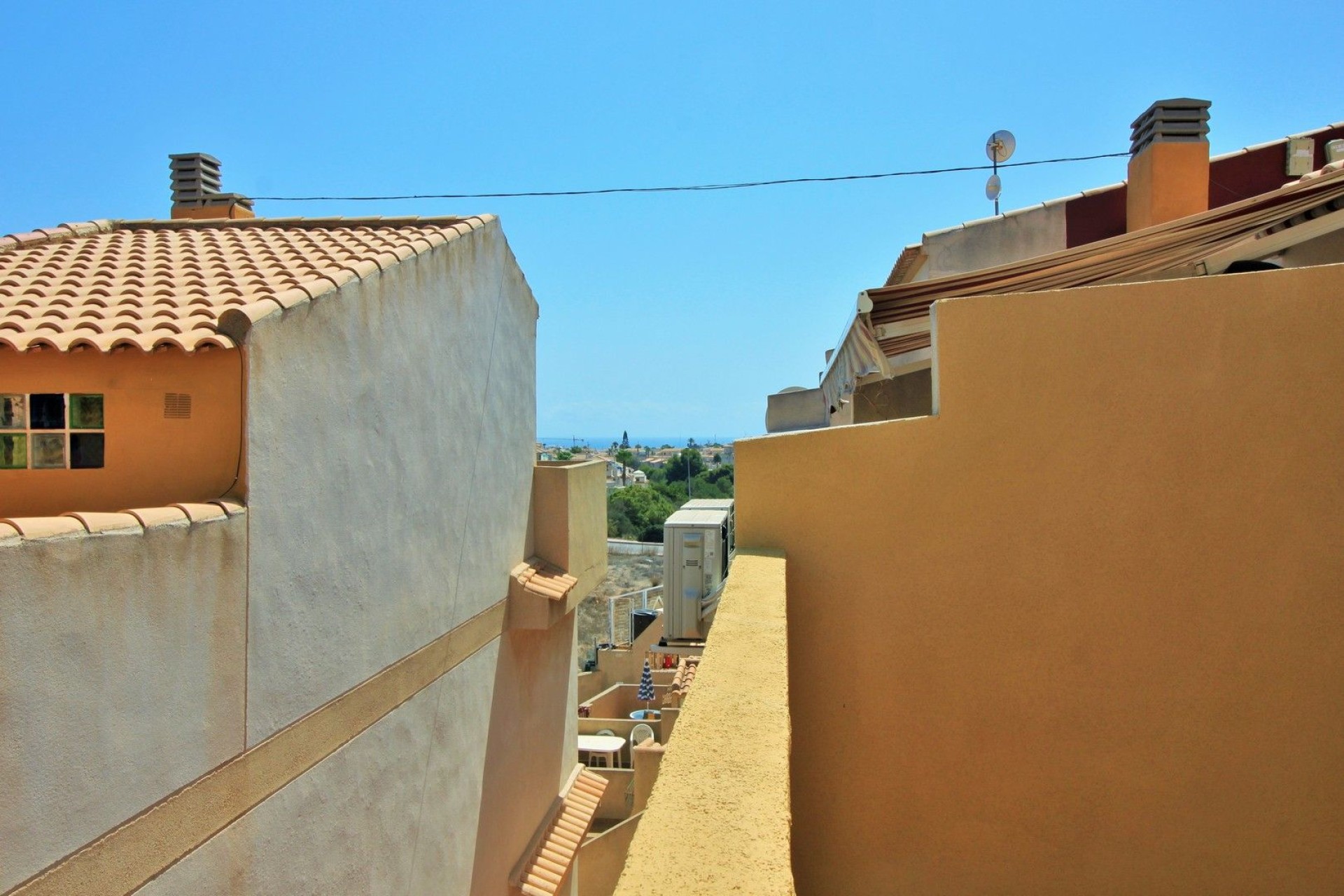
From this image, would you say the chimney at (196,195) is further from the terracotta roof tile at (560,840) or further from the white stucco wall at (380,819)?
the terracotta roof tile at (560,840)

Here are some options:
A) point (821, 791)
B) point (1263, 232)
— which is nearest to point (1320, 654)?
point (821, 791)

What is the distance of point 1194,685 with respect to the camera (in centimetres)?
371

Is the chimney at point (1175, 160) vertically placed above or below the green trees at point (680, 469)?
above

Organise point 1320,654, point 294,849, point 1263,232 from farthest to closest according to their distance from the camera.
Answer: point 1263,232, point 294,849, point 1320,654

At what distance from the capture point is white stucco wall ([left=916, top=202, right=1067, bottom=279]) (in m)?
8.37

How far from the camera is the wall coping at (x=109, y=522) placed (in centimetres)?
270

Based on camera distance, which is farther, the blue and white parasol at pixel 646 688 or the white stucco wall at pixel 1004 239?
the blue and white parasol at pixel 646 688

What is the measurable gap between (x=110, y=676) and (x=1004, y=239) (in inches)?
315

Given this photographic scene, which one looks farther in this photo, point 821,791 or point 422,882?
point 422,882

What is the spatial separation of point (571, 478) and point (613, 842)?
5185mm

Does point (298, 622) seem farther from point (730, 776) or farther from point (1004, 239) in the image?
point (1004, 239)

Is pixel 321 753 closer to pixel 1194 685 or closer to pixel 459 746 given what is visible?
pixel 459 746

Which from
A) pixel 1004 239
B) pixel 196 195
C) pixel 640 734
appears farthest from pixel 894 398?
pixel 640 734

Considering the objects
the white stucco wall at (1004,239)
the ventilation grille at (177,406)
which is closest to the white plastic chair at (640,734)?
the white stucco wall at (1004,239)
